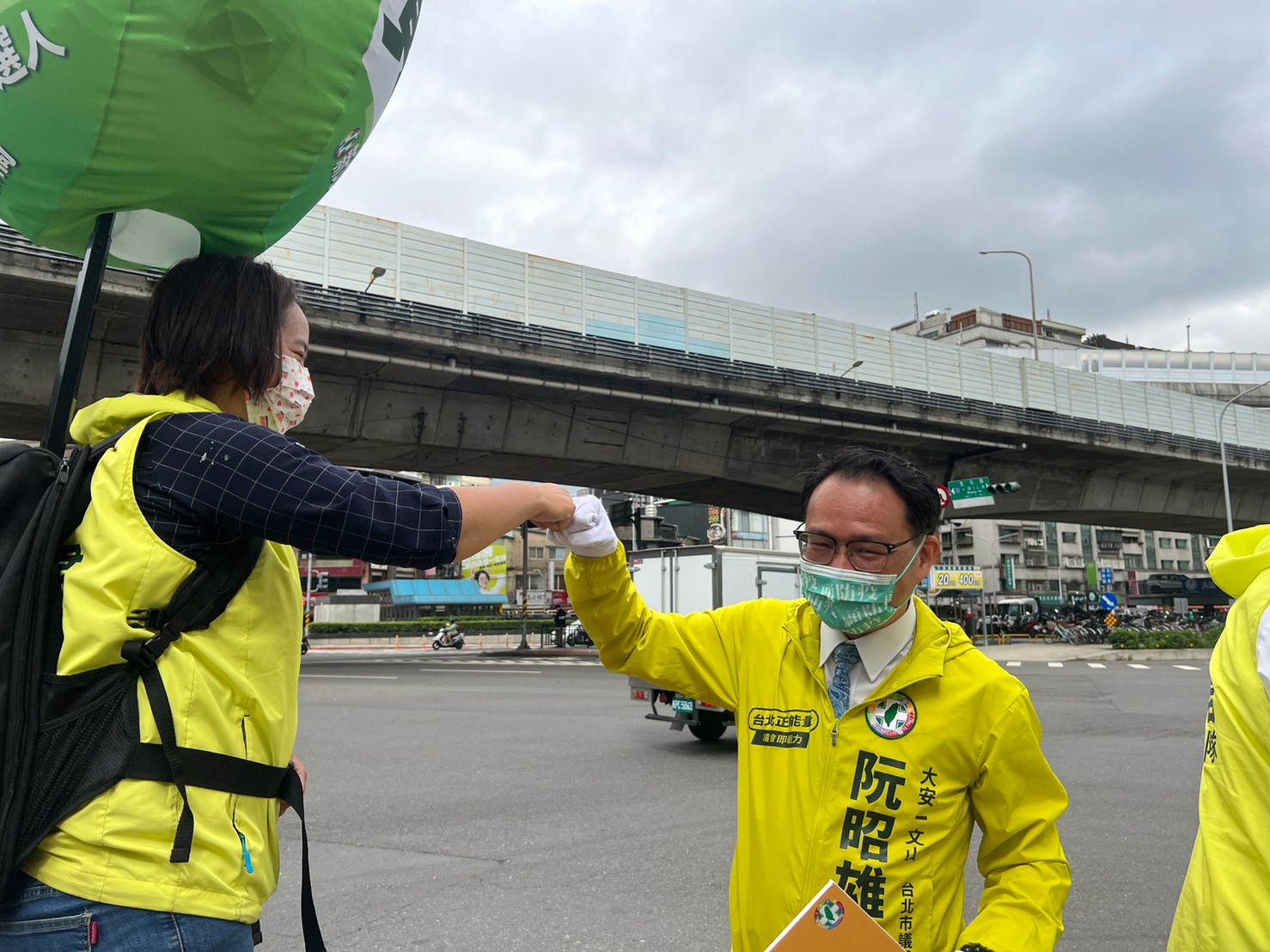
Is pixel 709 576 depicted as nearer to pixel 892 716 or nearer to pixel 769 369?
pixel 769 369

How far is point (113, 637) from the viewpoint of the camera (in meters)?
1.27

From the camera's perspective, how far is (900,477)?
2.02 meters

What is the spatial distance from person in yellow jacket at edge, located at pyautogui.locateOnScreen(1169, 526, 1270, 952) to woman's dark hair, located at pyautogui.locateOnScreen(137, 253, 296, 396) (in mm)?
1685

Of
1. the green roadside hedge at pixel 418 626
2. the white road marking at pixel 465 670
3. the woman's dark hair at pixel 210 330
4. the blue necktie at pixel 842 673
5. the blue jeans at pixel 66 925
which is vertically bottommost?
the white road marking at pixel 465 670

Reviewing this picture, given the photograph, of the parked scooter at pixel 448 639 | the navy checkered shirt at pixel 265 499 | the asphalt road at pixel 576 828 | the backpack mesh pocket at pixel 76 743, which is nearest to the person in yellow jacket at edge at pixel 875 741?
the navy checkered shirt at pixel 265 499

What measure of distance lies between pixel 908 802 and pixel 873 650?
319 mm

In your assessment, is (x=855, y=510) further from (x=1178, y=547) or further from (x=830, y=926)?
(x=1178, y=547)

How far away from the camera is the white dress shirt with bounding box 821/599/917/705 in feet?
6.35

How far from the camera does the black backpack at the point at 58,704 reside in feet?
4.08

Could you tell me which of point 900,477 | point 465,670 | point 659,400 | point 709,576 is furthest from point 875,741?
point 465,670

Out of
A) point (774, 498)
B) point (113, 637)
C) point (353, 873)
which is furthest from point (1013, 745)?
point (774, 498)

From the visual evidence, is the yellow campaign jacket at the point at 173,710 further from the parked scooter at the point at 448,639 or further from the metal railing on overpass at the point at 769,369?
the parked scooter at the point at 448,639

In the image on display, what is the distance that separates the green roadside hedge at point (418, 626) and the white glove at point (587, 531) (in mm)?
45501

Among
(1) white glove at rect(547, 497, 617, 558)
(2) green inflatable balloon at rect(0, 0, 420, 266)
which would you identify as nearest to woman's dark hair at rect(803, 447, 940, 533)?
(1) white glove at rect(547, 497, 617, 558)
